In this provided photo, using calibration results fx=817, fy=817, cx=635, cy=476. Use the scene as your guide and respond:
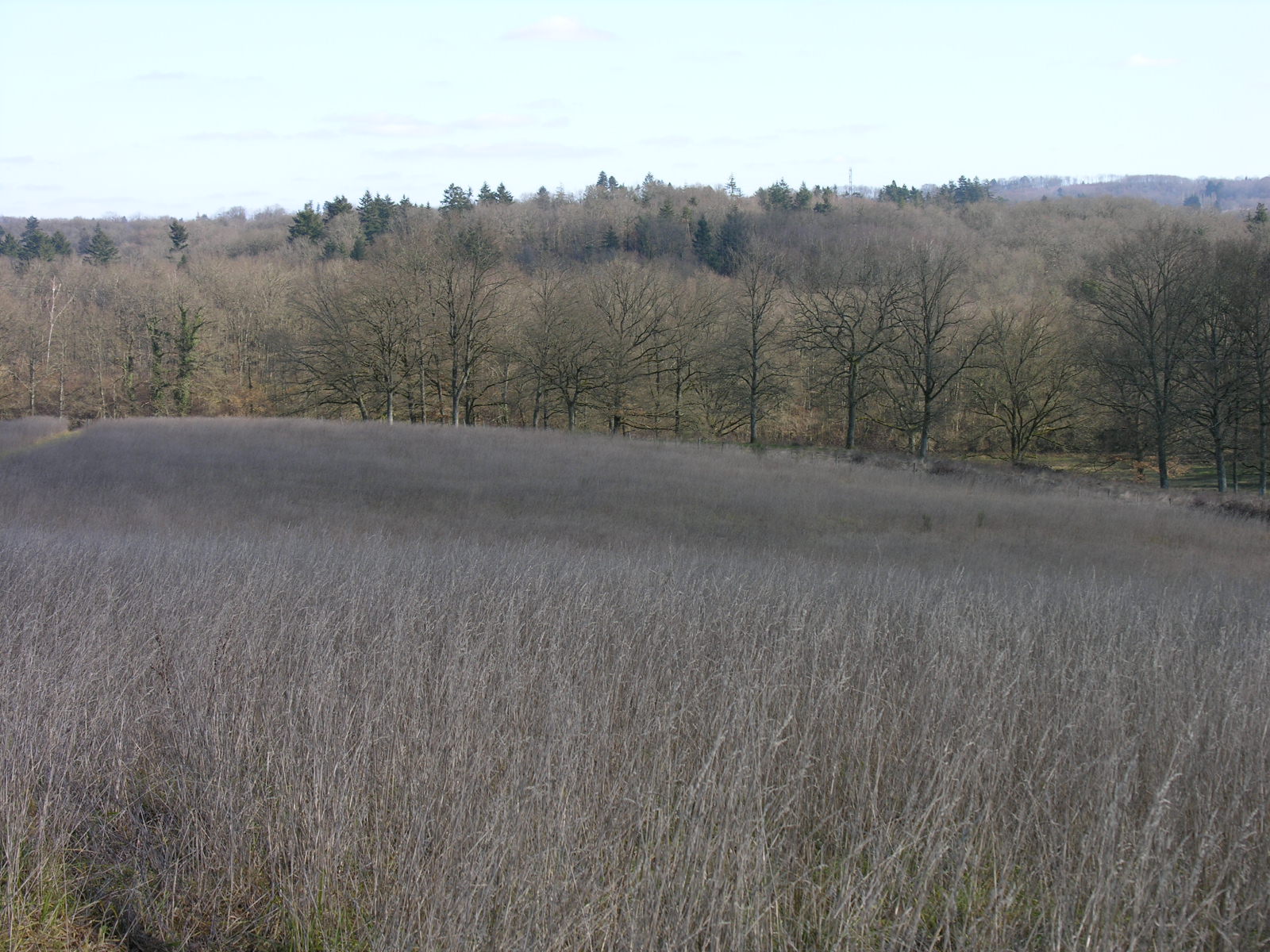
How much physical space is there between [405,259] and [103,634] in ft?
129

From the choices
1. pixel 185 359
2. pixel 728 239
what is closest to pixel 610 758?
pixel 185 359

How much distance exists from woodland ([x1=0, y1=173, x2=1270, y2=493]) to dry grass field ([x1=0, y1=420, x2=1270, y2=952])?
29775mm

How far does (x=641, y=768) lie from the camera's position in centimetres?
414

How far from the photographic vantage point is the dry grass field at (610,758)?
331cm

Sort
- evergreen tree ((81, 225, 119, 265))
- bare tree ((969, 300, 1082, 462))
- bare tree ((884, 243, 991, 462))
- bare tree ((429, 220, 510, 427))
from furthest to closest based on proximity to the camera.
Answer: evergreen tree ((81, 225, 119, 265)), bare tree ((969, 300, 1082, 462)), bare tree ((429, 220, 510, 427)), bare tree ((884, 243, 991, 462))

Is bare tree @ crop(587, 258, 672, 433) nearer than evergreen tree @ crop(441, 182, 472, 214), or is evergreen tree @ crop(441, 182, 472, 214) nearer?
bare tree @ crop(587, 258, 672, 433)

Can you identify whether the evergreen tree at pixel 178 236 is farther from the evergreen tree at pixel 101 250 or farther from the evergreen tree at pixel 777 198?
the evergreen tree at pixel 777 198

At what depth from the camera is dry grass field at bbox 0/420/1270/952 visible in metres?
3.31

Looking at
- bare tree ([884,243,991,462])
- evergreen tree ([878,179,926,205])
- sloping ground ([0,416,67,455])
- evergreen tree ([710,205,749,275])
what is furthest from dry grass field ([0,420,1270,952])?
evergreen tree ([878,179,926,205])

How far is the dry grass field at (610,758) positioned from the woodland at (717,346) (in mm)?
29775

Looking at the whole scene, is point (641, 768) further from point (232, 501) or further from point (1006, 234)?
point (1006, 234)

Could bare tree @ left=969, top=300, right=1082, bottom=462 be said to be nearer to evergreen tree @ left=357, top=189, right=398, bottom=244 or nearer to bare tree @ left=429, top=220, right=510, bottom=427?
bare tree @ left=429, top=220, right=510, bottom=427

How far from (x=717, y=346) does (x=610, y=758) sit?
137 ft

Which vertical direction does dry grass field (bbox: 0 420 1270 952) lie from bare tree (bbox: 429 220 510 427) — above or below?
below
